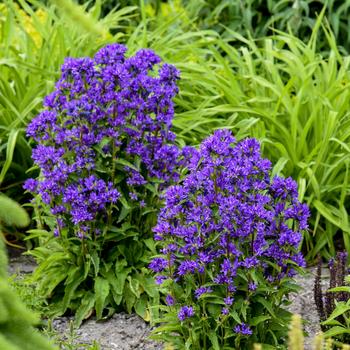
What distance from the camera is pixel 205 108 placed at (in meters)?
4.78

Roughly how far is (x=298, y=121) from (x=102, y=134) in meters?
1.56

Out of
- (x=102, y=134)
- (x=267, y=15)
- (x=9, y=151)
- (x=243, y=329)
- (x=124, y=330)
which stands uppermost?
(x=267, y=15)

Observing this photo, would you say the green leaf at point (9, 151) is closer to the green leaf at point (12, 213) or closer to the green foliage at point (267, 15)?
the green foliage at point (267, 15)

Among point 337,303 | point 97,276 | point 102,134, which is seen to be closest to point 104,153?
point 102,134

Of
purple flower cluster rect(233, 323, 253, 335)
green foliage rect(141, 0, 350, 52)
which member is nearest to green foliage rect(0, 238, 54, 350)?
purple flower cluster rect(233, 323, 253, 335)

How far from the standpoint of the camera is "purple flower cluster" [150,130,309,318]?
9.45ft

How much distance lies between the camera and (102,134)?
3.56m

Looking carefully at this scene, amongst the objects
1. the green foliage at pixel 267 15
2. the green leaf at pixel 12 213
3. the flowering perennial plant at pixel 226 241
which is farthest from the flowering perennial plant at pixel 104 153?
the green foliage at pixel 267 15

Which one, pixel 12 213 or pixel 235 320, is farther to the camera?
Answer: pixel 235 320

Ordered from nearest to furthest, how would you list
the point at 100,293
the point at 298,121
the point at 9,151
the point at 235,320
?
the point at 235,320 → the point at 100,293 → the point at 9,151 → the point at 298,121

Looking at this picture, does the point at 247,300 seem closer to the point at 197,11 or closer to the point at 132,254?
the point at 132,254

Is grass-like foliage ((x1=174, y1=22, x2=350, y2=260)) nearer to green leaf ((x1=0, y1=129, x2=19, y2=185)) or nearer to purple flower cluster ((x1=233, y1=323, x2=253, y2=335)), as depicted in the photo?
green leaf ((x1=0, y1=129, x2=19, y2=185))

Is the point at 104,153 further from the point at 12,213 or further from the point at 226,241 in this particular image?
the point at 12,213

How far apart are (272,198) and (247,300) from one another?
39 centimetres
